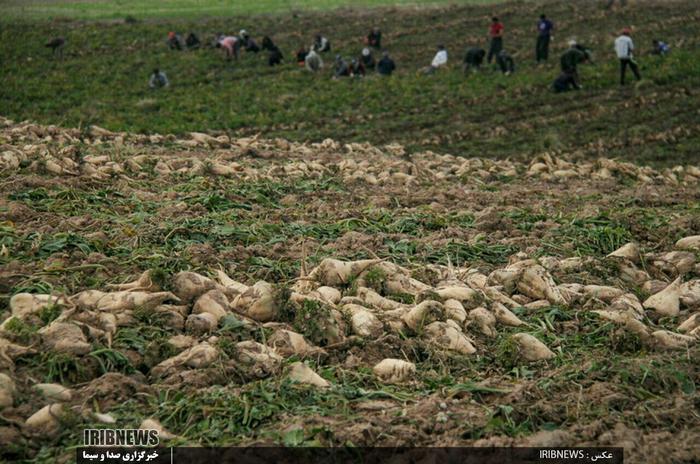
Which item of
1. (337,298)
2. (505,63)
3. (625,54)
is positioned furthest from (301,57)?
(337,298)

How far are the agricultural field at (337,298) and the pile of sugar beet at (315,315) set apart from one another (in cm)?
1

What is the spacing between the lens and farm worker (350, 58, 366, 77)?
21531 millimetres

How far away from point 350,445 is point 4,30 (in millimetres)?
25614

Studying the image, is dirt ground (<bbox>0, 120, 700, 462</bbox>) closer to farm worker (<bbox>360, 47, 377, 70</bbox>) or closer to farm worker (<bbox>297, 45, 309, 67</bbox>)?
farm worker (<bbox>360, 47, 377, 70</bbox>)

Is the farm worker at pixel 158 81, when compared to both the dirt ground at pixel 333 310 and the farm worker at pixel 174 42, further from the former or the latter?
the dirt ground at pixel 333 310

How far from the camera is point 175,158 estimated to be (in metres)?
9.66

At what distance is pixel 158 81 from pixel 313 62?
12.7 ft

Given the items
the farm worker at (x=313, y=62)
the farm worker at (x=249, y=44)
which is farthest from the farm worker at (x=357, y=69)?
the farm worker at (x=249, y=44)

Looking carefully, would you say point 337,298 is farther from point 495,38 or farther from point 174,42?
point 174,42

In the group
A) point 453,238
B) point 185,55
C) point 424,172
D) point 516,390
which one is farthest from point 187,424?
point 185,55

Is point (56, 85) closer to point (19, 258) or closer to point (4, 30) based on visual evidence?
point (4, 30)

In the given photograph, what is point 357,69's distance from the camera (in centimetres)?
2158

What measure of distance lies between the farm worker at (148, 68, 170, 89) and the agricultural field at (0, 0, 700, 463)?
897 cm

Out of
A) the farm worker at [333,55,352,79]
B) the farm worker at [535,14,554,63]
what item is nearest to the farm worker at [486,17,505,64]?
the farm worker at [535,14,554,63]
